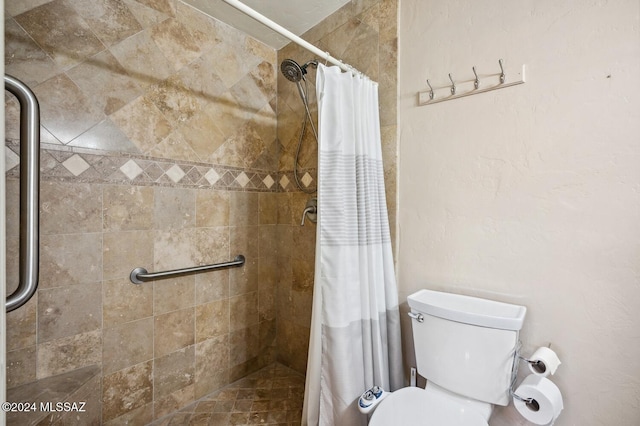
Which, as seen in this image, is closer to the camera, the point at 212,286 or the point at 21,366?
the point at 21,366

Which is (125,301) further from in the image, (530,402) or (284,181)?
(530,402)

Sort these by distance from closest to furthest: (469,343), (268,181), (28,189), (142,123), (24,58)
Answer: (28,189) → (469,343) → (24,58) → (142,123) → (268,181)

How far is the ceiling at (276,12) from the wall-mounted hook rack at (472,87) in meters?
0.79

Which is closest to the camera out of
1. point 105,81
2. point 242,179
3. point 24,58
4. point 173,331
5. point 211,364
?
point 24,58

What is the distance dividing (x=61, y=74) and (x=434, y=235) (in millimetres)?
1837

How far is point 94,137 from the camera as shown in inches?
52.1

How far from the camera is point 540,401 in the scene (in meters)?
0.95

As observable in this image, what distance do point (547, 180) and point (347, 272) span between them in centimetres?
86

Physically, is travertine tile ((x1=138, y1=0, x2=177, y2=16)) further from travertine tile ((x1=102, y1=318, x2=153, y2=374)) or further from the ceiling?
travertine tile ((x1=102, y1=318, x2=153, y2=374))

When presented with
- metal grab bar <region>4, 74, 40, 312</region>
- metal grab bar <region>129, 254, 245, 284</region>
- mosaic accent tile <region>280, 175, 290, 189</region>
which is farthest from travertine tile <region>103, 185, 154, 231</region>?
mosaic accent tile <region>280, 175, 290, 189</region>

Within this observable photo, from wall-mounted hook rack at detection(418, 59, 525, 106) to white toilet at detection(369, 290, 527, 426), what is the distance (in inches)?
35.1

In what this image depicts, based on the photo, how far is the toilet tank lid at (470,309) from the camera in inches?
40.0

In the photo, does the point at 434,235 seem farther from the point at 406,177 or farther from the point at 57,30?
the point at 57,30

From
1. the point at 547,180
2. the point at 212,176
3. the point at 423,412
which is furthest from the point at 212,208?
the point at 547,180
